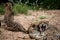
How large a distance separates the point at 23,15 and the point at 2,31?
10.1ft

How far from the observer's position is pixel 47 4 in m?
13.0

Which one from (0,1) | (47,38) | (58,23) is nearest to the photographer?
(47,38)

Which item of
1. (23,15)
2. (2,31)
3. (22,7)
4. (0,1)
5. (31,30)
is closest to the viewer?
(31,30)

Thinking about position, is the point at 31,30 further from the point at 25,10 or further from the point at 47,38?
the point at 25,10

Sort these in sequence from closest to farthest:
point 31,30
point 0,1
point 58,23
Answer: point 31,30, point 58,23, point 0,1

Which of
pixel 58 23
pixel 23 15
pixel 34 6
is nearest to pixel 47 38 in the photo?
pixel 58 23

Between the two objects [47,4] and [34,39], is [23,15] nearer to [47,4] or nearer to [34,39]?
[47,4]

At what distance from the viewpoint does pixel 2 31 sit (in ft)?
24.2

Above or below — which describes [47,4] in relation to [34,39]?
below

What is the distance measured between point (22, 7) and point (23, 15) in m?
0.79

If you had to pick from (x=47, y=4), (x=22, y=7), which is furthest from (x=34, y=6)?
(x=22, y=7)

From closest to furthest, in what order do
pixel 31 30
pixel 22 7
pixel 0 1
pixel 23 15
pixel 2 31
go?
pixel 31 30
pixel 2 31
pixel 23 15
pixel 22 7
pixel 0 1

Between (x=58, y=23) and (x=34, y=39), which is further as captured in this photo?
(x=58, y=23)

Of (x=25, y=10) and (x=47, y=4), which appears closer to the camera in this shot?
(x=25, y=10)
